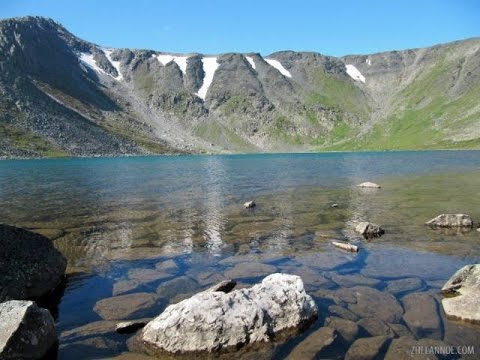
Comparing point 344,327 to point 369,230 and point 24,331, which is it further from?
point 369,230

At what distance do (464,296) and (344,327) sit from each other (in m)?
4.60

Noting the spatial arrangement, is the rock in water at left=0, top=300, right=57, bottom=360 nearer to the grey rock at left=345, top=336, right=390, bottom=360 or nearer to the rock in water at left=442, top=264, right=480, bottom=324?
the grey rock at left=345, top=336, right=390, bottom=360

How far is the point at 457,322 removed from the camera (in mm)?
12656

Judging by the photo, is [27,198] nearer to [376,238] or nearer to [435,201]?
[376,238]

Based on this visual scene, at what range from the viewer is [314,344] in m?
11.3

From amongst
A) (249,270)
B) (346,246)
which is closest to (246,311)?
(249,270)

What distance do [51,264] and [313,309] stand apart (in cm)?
1057

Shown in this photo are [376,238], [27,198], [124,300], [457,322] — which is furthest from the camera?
[27,198]

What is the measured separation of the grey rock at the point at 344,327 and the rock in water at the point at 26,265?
10.5 meters

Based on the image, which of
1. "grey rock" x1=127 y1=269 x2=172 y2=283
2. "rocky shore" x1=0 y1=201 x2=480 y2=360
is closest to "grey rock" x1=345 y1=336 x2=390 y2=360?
"rocky shore" x1=0 y1=201 x2=480 y2=360

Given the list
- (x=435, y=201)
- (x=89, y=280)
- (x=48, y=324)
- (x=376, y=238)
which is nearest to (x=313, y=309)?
(x=48, y=324)

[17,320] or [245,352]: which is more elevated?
[17,320]

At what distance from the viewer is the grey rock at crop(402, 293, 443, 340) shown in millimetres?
12047

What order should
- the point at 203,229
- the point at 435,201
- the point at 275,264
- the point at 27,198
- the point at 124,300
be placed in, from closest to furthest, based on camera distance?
1. the point at 124,300
2. the point at 275,264
3. the point at 203,229
4. the point at 435,201
5. the point at 27,198
